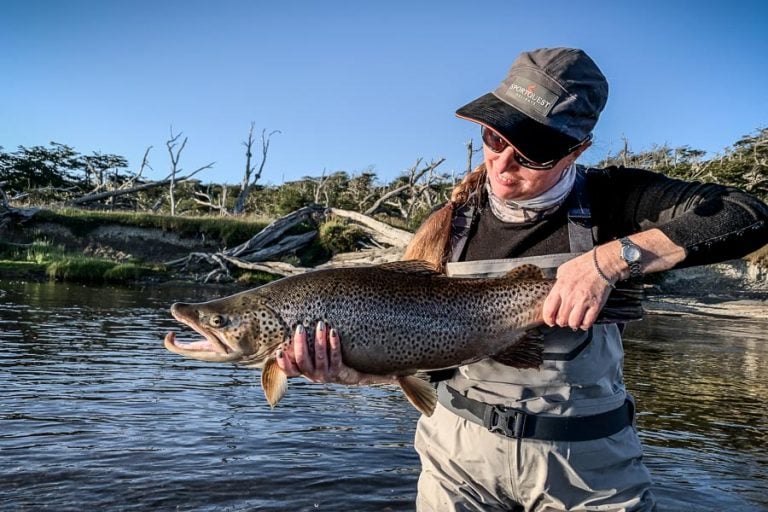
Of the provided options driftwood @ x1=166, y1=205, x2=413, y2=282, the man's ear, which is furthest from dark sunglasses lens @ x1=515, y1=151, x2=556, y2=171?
driftwood @ x1=166, y1=205, x2=413, y2=282

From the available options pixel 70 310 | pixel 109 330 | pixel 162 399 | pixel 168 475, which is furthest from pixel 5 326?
pixel 168 475

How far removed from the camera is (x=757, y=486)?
6.26m

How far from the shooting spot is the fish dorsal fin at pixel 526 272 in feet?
9.10

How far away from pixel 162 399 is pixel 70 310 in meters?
10.2

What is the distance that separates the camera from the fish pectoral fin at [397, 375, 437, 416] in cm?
284

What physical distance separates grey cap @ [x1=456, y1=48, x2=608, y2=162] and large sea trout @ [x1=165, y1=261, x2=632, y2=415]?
505 millimetres

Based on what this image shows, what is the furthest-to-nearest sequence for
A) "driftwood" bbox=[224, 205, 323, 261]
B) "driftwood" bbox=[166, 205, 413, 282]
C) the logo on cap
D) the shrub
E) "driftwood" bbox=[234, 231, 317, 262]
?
the shrub
"driftwood" bbox=[234, 231, 317, 262]
"driftwood" bbox=[224, 205, 323, 261]
"driftwood" bbox=[166, 205, 413, 282]
the logo on cap

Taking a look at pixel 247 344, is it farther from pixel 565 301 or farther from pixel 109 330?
pixel 109 330

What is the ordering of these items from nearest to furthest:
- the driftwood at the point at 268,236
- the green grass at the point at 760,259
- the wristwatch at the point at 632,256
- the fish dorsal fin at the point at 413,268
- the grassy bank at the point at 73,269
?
the wristwatch at the point at 632,256 → the fish dorsal fin at the point at 413,268 → the grassy bank at the point at 73,269 → the green grass at the point at 760,259 → the driftwood at the point at 268,236

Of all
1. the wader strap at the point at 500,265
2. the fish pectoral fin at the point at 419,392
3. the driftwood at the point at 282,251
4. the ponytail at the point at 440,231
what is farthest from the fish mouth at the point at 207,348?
the driftwood at the point at 282,251

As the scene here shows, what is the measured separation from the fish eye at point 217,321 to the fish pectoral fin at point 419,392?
2.52 feet

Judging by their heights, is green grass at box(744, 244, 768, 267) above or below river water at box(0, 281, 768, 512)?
above

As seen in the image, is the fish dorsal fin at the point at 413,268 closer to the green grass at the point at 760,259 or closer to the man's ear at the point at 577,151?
the man's ear at the point at 577,151

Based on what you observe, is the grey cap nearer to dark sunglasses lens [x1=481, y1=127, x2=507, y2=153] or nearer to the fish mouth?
dark sunglasses lens [x1=481, y1=127, x2=507, y2=153]
